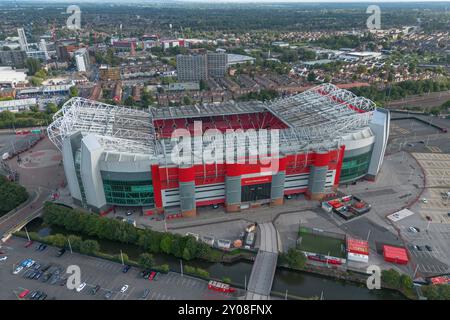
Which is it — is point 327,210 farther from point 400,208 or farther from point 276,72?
point 276,72

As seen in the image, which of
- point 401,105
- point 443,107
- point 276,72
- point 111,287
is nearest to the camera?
point 111,287

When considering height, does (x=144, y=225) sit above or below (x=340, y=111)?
below

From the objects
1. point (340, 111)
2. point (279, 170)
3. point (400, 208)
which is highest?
point (340, 111)

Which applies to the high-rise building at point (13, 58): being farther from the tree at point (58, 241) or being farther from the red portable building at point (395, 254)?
the red portable building at point (395, 254)

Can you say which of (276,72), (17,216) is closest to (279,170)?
(17,216)

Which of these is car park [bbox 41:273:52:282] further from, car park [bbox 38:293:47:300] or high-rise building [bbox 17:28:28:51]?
high-rise building [bbox 17:28:28:51]

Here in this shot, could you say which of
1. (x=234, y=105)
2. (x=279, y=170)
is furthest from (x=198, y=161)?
(x=234, y=105)

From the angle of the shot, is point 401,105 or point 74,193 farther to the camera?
point 401,105

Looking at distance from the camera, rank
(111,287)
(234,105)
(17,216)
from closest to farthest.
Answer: (111,287) → (17,216) → (234,105)

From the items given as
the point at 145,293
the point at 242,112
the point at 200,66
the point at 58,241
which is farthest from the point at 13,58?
the point at 145,293
